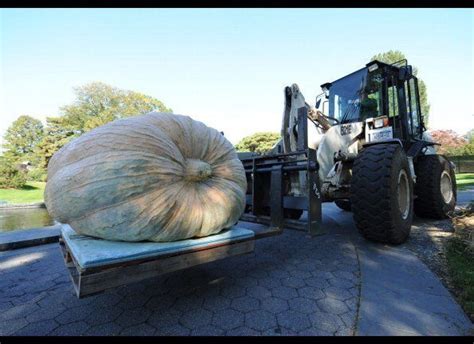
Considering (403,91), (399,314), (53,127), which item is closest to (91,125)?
(53,127)

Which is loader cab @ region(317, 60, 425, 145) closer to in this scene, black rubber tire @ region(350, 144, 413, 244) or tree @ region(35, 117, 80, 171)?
black rubber tire @ region(350, 144, 413, 244)

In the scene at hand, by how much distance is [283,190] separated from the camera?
3.46 m

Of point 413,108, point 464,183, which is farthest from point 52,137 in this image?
point 464,183

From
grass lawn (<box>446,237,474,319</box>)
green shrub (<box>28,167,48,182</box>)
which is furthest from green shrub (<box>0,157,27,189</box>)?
grass lawn (<box>446,237,474,319</box>)

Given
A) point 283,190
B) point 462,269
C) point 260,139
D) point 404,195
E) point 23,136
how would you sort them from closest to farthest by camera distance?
point 462,269 → point 283,190 → point 404,195 → point 23,136 → point 260,139

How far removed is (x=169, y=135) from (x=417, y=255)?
3.21 meters

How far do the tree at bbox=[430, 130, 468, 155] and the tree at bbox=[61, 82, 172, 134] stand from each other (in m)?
34.0

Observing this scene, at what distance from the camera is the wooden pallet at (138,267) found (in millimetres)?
1645

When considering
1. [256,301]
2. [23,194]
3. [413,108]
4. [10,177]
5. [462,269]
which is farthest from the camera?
[10,177]

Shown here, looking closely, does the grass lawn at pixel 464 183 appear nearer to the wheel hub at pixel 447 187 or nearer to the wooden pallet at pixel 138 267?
the wheel hub at pixel 447 187

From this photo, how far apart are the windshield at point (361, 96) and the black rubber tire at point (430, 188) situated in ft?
5.09

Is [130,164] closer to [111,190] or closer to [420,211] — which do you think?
[111,190]

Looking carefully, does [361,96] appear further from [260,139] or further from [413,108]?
[260,139]

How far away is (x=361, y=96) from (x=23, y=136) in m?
46.4
